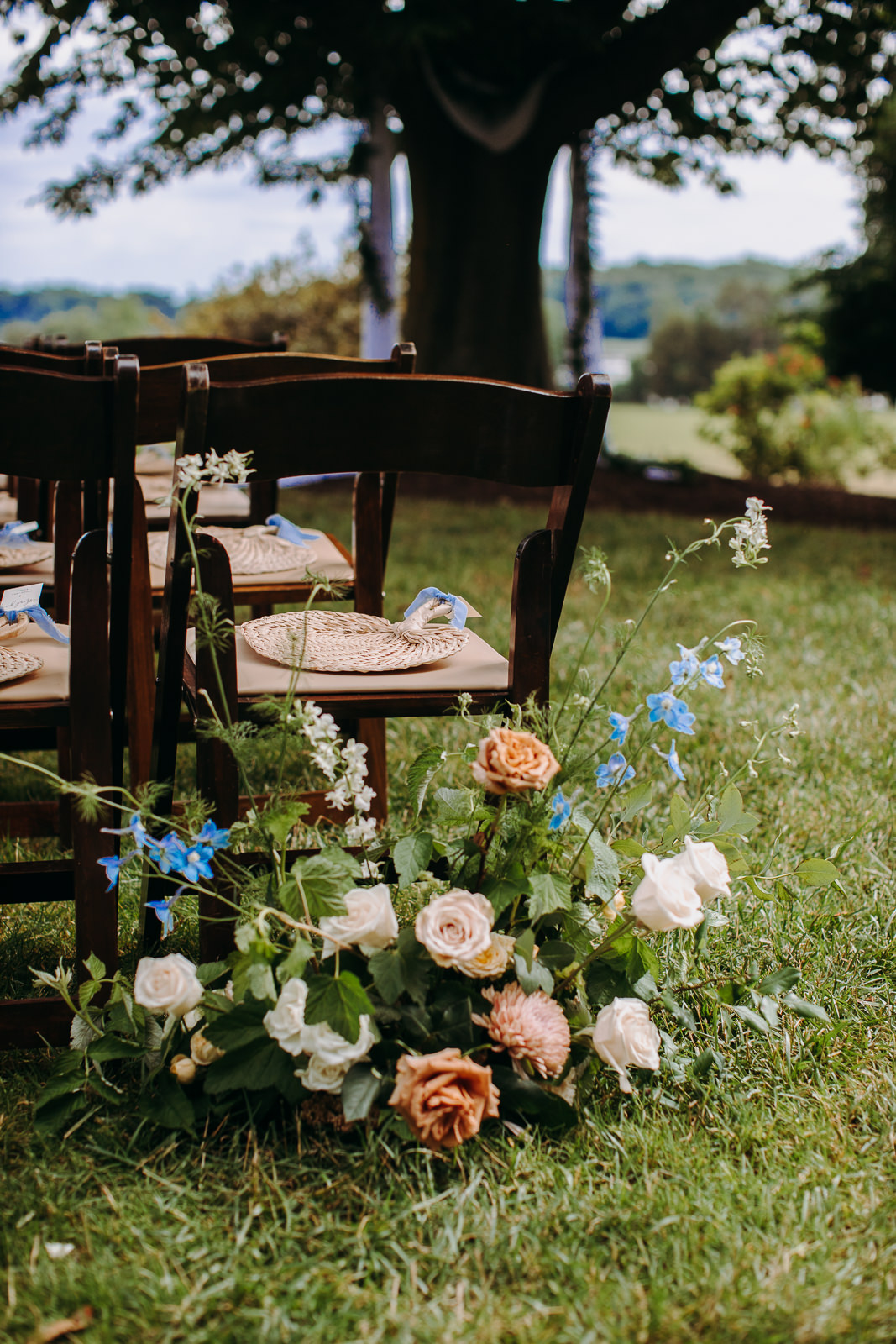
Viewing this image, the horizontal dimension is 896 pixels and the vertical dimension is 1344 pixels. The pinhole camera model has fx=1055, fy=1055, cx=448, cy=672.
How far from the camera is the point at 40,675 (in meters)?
1.56

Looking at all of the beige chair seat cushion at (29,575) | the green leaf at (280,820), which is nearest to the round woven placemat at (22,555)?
the beige chair seat cushion at (29,575)

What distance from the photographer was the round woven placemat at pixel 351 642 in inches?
64.0

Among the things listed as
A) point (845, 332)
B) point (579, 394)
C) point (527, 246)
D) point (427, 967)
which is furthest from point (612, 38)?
point (427, 967)

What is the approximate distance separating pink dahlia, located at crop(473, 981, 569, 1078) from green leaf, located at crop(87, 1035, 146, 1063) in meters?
0.48

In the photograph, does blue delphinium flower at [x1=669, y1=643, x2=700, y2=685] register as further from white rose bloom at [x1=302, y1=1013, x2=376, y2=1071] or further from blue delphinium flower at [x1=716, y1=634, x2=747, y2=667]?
white rose bloom at [x1=302, y1=1013, x2=376, y2=1071]

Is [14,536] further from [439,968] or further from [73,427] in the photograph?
[439,968]

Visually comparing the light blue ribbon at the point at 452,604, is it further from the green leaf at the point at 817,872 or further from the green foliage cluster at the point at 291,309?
the green foliage cluster at the point at 291,309

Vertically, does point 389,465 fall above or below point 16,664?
above

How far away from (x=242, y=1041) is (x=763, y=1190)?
694 millimetres

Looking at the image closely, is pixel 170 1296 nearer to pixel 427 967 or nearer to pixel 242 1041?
pixel 242 1041

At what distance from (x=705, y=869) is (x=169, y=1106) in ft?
2.63

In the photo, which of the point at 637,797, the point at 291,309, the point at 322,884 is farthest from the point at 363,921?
the point at 291,309

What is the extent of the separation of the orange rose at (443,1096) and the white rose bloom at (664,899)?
0.30m

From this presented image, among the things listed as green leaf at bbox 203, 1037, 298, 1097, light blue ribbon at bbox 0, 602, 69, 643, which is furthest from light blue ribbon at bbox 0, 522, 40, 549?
green leaf at bbox 203, 1037, 298, 1097
